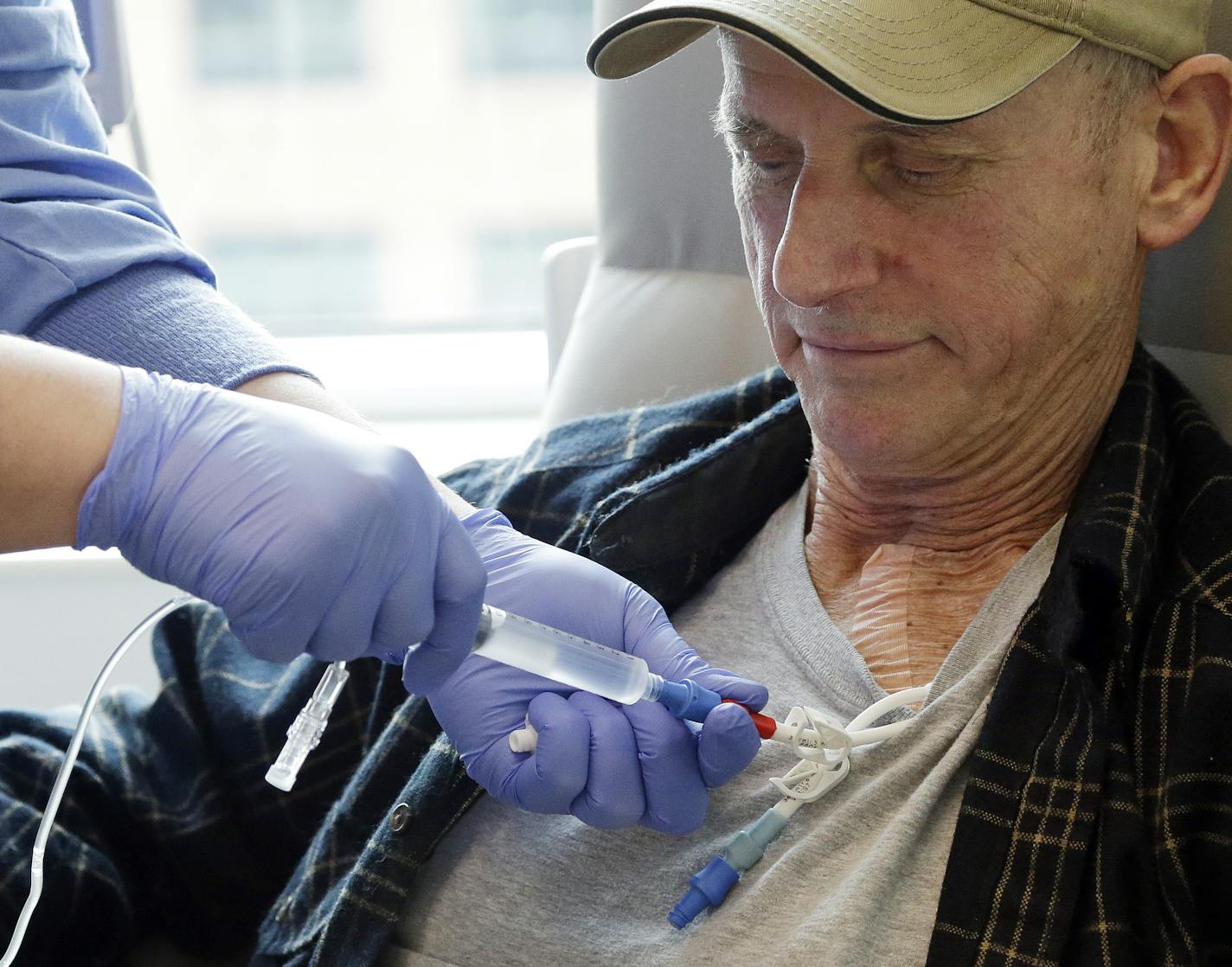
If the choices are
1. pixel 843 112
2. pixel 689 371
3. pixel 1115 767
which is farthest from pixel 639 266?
pixel 1115 767

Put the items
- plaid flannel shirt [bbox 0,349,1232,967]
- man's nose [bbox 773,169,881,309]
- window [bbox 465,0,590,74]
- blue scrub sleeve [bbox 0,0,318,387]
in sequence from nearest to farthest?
1. plaid flannel shirt [bbox 0,349,1232,967]
2. man's nose [bbox 773,169,881,309]
3. blue scrub sleeve [bbox 0,0,318,387]
4. window [bbox 465,0,590,74]

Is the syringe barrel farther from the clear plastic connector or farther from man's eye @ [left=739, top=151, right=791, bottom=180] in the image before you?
man's eye @ [left=739, top=151, right=791, bottom=180]

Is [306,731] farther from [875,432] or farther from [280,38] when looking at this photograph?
[280,38]

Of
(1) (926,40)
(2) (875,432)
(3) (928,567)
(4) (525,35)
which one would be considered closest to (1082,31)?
(1) (926,40)

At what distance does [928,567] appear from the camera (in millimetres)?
1204

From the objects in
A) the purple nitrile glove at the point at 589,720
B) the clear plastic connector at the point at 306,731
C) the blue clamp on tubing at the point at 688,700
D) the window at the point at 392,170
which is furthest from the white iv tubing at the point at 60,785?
the window at the point at 392,170

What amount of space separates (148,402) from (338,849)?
0.54m

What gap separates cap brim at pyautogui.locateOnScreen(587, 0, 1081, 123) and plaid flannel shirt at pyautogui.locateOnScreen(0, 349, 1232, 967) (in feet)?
1.06

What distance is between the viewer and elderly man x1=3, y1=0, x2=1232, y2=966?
37.4 inches

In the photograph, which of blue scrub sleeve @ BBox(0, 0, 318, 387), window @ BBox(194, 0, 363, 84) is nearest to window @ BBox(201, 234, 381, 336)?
window @ BBox(194, 0, 363, 84)

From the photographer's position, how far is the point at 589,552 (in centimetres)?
128

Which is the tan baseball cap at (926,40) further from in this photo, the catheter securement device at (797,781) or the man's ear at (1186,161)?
the catheter securement device at (797,781)

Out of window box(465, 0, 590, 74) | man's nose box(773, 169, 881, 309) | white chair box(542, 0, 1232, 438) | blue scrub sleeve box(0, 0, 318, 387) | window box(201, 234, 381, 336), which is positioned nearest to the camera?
man's nose box(773, 169, 881, 309)

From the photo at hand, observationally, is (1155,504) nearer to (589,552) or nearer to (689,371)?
(589,552)
